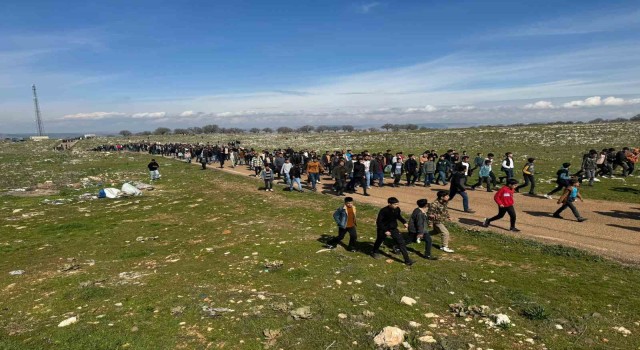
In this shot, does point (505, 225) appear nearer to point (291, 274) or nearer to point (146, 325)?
point (291, 274)

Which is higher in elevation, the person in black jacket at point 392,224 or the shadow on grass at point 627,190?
the person in black jacket at point 392,224

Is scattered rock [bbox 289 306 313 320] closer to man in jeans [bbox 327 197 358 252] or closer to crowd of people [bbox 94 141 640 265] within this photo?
crowd of people [bbox 94 141 640 265]

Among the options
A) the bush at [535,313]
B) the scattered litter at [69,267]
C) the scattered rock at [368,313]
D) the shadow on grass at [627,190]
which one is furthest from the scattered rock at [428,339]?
the shadow on grass at [627,190]

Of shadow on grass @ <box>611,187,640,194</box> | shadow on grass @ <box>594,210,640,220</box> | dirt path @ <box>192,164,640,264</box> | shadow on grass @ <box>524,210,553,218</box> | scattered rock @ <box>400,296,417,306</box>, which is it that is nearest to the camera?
scattered rock @ <box>400,296,417,306</box>

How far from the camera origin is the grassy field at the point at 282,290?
6195 millimetres

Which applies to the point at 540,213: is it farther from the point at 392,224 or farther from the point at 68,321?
the point at 68,321

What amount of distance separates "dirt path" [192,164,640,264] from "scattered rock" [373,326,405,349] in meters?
7.15

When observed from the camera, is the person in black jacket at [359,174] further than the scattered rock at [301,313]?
Yes

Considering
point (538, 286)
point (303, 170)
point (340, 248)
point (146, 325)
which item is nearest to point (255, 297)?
point (146, 325)

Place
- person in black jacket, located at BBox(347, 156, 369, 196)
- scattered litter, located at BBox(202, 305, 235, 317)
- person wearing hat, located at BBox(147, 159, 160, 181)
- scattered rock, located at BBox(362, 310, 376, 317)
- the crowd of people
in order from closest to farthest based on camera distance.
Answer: scattered rock, located at BBox(362, 310, 376, 317)
scattered litter, located at BBox(202, 305, 235, 317)
the crowd of people
person in black jacket, located at BBox(347, 156, 369, 196)
person wearing hat, located at BBox(147, 159, 160, 181)

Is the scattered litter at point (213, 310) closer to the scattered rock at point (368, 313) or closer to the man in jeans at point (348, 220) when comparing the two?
the scattered rock at point (368, 313)

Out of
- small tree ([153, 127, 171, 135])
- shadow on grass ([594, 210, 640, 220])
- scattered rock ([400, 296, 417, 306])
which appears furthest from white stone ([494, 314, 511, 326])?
small tree ([153, 127, 171, 135])

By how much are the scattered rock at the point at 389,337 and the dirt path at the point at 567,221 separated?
Result: 7146 millimetres

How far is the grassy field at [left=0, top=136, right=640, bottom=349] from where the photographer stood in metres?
6.20
